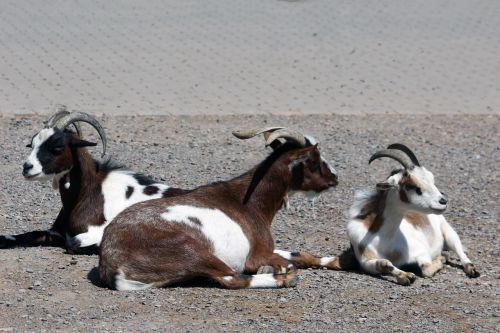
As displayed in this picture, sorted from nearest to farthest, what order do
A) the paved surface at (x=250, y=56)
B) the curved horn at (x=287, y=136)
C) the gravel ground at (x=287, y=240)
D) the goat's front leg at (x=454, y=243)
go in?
1. the gravel ground at (x=287, y=240)
2. the curved horn at (x=287, y=136)
3. the goat's front leg at (x=454, y=243)
4. the paved surface at (x=250, y=56)

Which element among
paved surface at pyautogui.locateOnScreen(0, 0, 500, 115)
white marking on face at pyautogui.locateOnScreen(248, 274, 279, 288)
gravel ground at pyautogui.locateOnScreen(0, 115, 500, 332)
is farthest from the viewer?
paved surface at pyautogui.locateOnScreen(0, 0, 500, 115)

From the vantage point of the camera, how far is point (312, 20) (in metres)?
21.3

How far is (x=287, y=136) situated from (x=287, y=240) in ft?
4.37

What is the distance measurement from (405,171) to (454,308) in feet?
5.23

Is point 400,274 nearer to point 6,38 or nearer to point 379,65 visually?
point 379,65

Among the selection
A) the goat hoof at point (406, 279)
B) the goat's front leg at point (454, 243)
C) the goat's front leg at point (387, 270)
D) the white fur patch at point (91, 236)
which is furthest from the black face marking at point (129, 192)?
the goat's front leg at point (454, 243)

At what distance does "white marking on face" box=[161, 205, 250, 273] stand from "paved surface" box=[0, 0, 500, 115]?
6.79 meters

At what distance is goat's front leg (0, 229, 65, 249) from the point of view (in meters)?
10.4

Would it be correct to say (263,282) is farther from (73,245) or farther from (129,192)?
(129,192)

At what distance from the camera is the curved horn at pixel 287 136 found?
975cm

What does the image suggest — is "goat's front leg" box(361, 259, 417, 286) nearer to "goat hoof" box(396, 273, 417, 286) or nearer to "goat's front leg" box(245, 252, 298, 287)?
"goat hoof" box(396, 273, 417, 286)

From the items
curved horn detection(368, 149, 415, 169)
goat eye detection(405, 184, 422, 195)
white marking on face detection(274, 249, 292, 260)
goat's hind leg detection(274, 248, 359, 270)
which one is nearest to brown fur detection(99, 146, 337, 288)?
white marking on face detection(274, 249, 292, 260)

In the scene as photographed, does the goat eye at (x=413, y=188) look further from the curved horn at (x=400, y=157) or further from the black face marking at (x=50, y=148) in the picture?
the black face marking at (x=50, y=148)

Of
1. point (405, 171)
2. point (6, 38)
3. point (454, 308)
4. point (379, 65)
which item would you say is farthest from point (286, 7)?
point (454, 308)
